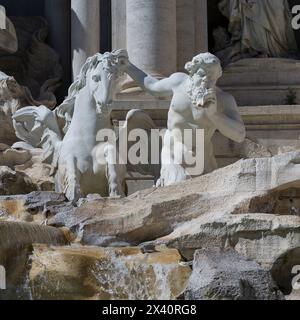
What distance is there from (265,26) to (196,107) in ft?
22.3

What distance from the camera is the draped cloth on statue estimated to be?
1845 centimetres

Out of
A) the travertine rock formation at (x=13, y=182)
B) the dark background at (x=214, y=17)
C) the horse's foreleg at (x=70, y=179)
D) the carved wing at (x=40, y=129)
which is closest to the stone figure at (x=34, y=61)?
the dark background at (x=214, y=17)

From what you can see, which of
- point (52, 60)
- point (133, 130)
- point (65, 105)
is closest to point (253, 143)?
point (133, 130)

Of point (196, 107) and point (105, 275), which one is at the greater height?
point (196, 107)

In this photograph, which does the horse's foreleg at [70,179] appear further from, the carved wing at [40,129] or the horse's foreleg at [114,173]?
the carved wing at [40,129]

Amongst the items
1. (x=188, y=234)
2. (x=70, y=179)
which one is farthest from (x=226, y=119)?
(x=188, y=234)

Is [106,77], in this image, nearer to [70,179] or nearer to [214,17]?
[70,179]

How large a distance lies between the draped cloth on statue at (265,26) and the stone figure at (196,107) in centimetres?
620

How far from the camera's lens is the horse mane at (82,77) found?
12203 millimetres

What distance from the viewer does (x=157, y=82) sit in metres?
12.7

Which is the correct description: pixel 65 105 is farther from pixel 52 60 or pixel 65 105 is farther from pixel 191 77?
pixel 52 60
